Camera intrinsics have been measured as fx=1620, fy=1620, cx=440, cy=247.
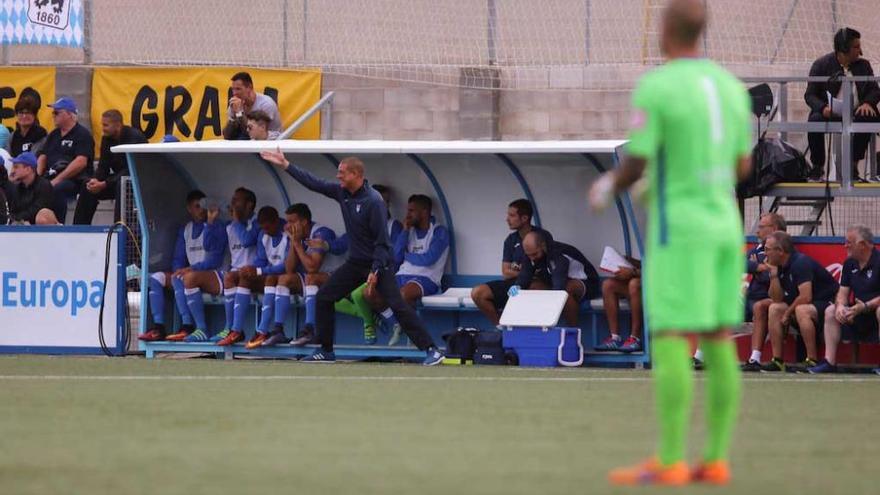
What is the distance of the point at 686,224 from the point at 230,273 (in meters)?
11.1

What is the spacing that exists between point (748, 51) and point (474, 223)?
4.22 metres

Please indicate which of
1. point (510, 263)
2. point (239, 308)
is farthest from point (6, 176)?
point (510, 263)

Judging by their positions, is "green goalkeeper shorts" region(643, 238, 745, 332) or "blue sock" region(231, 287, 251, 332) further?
"blue sock" region(231, 287, 251, 332)

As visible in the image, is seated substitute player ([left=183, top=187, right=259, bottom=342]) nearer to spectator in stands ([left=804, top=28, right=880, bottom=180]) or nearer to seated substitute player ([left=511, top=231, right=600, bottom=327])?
seated substitute player ([left=511, top=231, right=600, bottom=327])

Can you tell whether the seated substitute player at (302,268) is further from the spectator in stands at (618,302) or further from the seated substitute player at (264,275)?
the spectator in stands at (618,302)

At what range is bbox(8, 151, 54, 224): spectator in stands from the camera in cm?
1808

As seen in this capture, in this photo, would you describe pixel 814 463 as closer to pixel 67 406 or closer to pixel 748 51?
pixel 67 406

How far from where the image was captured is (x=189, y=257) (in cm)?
1716

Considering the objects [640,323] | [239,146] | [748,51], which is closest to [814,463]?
[640,323]

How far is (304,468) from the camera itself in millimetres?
6898

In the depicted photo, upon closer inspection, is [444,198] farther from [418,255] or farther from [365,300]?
[365,300]

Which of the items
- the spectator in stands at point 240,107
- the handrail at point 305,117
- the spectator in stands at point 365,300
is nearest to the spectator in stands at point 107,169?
the spectator in stands at point 240,107

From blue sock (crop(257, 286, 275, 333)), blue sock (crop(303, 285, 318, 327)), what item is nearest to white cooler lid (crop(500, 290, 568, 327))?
blue sock (crop(303, 285, 318, 327))

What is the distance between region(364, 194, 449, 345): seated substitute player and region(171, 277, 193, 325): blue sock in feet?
6.95
